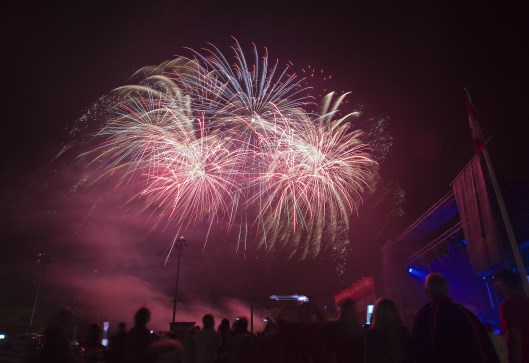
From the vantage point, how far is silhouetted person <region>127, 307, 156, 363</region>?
472 centimetres

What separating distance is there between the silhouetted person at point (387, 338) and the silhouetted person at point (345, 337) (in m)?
0.27

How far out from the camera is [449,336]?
343cm

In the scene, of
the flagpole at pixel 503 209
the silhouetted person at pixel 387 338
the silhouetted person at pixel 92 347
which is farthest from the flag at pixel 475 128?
the silhouetted person at pixel 92 347

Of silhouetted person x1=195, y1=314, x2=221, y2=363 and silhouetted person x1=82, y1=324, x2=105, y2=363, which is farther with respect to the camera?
silhouetted person x1=195, y1=314, x2=221, y2=363

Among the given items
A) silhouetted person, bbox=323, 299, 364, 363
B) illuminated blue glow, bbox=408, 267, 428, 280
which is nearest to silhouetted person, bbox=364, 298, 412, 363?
silhouetted person, bbox=323, 299, 364, 363

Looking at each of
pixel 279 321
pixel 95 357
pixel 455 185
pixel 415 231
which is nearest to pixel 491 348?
pixel 279 321

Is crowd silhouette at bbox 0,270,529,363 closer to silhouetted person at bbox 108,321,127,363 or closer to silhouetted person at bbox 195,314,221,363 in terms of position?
silhouetted person at bbox 108,321,127,363

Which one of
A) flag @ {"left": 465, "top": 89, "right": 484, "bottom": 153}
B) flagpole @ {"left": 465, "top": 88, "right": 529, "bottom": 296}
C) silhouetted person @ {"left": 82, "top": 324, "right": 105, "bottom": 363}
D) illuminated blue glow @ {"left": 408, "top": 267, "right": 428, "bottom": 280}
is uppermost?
illuminated blue glow @ {"left": 408, "top": 267, "right": 428, "bottom": 280}

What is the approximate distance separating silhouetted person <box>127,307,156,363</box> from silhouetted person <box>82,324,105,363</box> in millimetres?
1108

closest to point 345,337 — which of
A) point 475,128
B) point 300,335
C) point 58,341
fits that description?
point 300,335

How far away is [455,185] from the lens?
18078 millimetres

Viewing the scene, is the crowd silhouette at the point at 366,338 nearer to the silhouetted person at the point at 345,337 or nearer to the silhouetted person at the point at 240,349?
the silhouetted person at the point at 345,337

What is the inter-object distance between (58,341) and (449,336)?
162 inches

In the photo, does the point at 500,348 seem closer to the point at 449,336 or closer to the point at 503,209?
the point at 449,336
